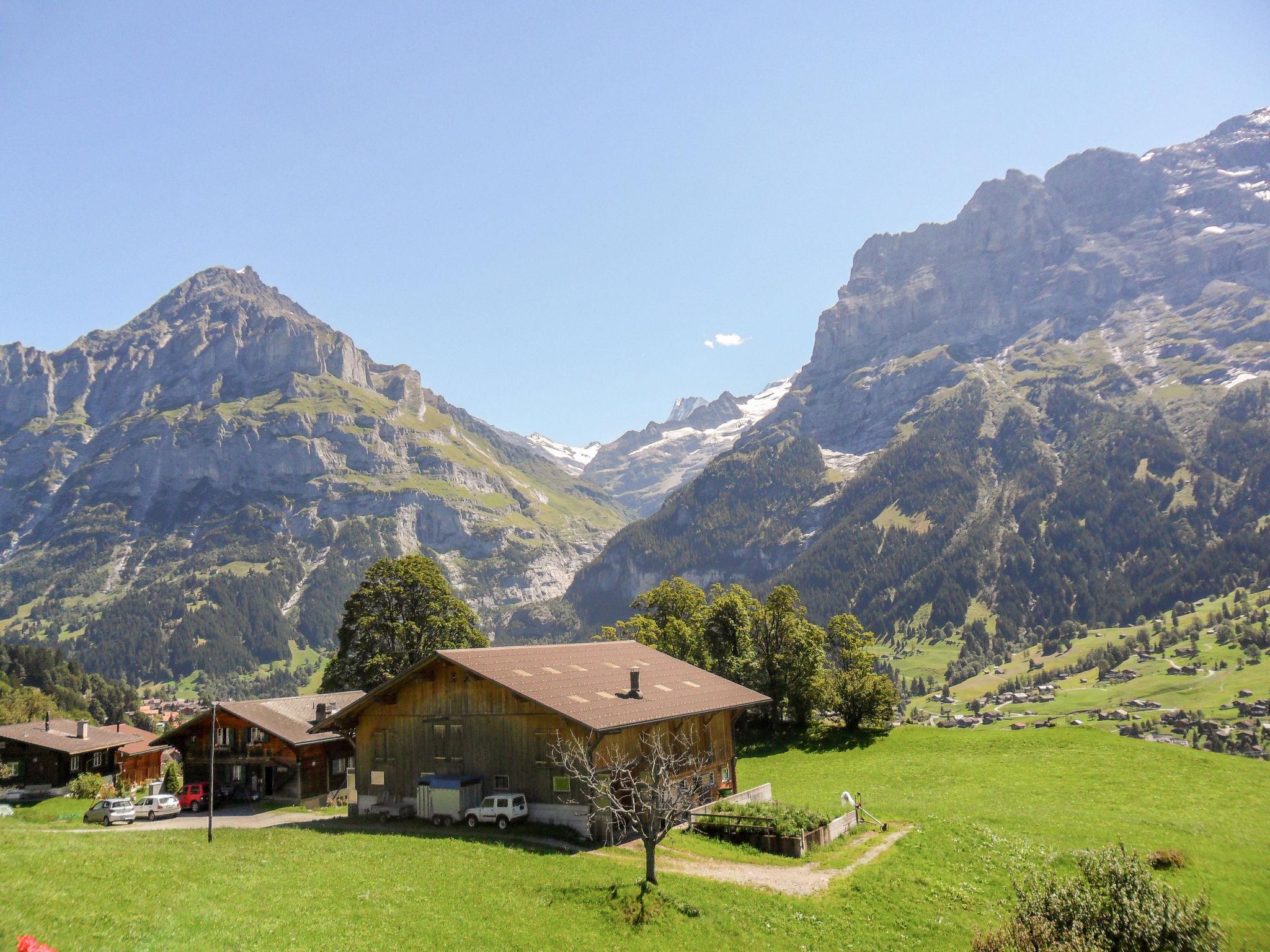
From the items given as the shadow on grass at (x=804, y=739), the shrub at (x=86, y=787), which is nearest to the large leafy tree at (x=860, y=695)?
the shadow on grass at (x=804, y=739)

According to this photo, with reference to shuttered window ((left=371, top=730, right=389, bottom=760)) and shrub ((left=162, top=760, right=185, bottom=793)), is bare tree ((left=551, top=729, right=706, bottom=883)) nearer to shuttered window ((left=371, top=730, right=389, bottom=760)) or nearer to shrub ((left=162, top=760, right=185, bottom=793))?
shuttered window ((left=371, top=730, right=389, bottom=760))

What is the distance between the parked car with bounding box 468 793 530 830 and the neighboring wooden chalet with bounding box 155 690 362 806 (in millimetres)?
22889

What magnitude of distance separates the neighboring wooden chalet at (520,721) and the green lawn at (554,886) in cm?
353

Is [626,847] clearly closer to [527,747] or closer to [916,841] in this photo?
[527,747]

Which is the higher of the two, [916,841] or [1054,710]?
[916,841]

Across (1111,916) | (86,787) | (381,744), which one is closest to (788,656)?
(381,744)

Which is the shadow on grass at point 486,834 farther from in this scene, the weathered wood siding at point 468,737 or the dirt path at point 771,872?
the dirt path at point 771,872

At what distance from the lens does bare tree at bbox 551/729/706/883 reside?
24.0 meters

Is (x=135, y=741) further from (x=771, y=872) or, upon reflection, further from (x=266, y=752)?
(x=771, y=872)

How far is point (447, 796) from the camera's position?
113ft

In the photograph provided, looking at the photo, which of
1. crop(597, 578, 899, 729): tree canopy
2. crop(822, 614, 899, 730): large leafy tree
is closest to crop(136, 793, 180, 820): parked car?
crop(597, 578, 899, 729): tree canopy

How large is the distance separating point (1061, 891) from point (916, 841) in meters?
15.0

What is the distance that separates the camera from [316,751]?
52.8 metres

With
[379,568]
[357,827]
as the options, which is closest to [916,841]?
[357,827]
